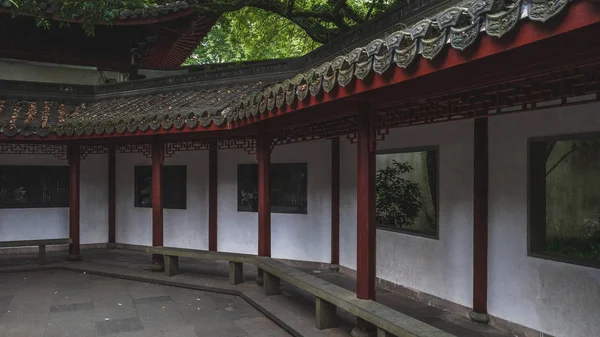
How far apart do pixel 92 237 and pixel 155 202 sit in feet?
11.8

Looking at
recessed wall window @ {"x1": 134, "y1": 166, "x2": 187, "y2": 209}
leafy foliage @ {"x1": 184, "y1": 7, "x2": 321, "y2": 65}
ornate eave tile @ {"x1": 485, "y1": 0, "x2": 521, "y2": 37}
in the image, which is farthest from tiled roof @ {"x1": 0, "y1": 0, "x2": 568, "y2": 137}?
leafy foliage @ {"x1": 184, "y1": 7, "x2": 321, "y2": 65}

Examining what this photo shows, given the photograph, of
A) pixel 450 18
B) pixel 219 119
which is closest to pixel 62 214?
pixel 219 119

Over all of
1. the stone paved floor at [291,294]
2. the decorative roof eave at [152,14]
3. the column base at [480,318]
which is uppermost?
the decorative roof eave at [152,14]

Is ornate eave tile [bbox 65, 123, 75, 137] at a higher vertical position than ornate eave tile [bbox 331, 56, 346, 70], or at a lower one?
lower

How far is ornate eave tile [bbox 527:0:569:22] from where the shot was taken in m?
1.85

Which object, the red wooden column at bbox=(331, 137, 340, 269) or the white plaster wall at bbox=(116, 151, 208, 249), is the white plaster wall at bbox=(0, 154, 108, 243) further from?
the red wooden column at bbox=(331, 137, 340, 269)

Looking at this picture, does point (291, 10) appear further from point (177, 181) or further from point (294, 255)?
point (294, 255)

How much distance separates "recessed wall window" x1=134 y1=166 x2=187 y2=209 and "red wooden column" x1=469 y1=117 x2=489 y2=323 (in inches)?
248

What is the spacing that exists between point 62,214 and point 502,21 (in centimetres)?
1038

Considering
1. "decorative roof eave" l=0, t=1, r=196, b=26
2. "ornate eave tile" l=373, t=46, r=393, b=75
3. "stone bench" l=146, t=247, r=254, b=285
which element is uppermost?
"decorative roof eave" l=0, t=1, r=196, b=26

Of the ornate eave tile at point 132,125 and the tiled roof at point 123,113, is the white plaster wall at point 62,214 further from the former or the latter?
the ornate eave tile at point 132,125

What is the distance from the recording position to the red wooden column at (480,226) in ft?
17.0

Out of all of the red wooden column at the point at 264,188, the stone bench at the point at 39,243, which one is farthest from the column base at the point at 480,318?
the stone bench at the point at 39,243

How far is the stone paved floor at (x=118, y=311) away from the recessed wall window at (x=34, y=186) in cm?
260
